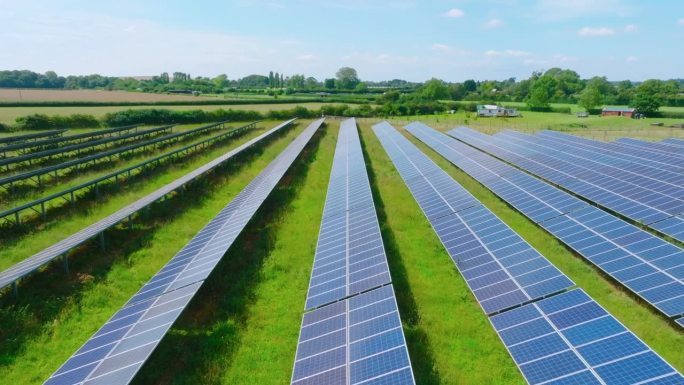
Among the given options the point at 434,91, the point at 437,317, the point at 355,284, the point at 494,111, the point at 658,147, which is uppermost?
the point at 434,91

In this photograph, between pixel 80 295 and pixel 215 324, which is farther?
pixel 80 295

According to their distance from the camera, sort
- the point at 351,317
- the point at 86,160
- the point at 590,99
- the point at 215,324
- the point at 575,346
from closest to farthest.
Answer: the point at 575,346 < the point at 351,317 < the point at 215,324 < the point at 86,160 < the point at 590,99

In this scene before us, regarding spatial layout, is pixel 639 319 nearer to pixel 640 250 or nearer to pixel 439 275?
pixel 640 250

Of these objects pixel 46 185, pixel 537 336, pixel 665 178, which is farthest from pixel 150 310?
pixel 665 178

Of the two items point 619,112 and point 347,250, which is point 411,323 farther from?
point 619,112

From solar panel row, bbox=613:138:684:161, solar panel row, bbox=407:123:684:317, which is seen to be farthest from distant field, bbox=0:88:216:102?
solar panel row, bbox=407:123:684:317

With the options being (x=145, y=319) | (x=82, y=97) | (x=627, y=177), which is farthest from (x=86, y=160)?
(x=82, y=97)

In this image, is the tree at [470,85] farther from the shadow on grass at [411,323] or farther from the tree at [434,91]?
the shadow on grass at [411,323]

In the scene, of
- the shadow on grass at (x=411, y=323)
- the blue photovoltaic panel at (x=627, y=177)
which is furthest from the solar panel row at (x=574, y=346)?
the blue photovoltaic panel at (x=627, y=177)
